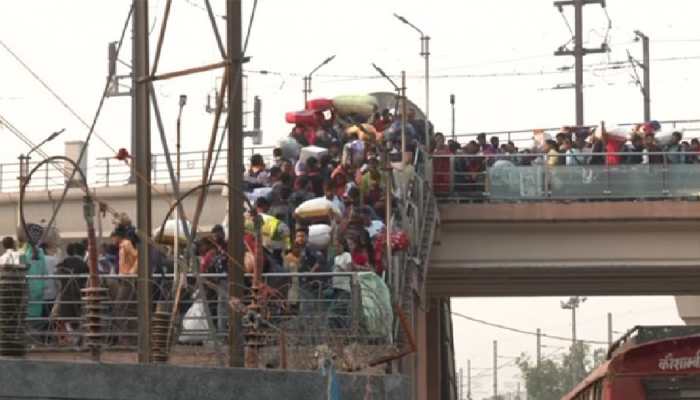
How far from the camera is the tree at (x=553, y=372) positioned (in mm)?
137625

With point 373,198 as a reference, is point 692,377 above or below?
below

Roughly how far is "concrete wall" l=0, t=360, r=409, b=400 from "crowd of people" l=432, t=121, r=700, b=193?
2001 centimetres

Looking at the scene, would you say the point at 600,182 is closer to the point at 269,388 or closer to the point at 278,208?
the point at 278,208

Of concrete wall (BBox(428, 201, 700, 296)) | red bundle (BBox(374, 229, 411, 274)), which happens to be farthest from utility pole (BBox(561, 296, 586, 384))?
red bundle (BBox(374, 229, 411, 274))

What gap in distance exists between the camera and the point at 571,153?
124 ft

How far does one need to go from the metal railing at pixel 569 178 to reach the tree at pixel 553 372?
97267mm

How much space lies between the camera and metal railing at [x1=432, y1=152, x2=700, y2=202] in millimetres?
37844

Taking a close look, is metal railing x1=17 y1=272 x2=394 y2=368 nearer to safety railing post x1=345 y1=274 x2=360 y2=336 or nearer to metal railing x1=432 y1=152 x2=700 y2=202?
safety railing post x1=345 y1=274 x2=360 y2=336

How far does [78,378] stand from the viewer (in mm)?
16484

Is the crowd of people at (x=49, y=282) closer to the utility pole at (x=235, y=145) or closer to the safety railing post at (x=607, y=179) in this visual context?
the utility pole at (x=235, y=145)

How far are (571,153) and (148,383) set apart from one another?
2199cm

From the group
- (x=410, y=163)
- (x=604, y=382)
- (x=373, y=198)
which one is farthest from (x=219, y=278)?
(x=410, y=163)

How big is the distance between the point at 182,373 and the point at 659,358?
20.4 feet

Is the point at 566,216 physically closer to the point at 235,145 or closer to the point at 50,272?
the point at 50,272
